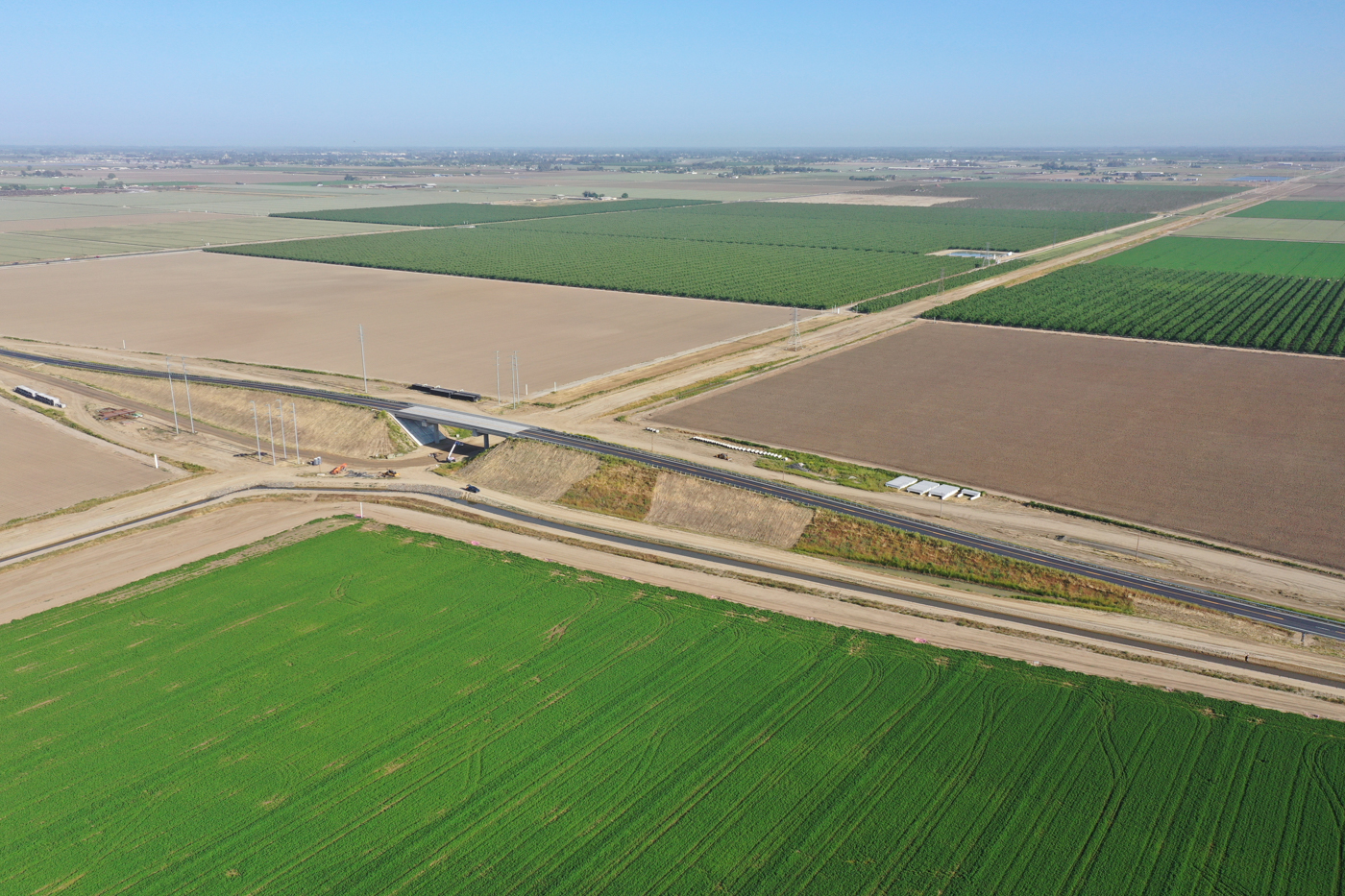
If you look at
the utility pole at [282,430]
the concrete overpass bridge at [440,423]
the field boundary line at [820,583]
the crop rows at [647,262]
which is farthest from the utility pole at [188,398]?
the crop rows at [647,262]

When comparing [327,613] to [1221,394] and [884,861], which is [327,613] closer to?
[884,861]

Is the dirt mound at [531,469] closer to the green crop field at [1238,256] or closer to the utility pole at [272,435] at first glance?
the utility pole at [272,435]

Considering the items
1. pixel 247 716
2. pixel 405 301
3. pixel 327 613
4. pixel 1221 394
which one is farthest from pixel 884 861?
pixel 405 301

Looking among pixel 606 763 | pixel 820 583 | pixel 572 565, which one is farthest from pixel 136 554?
pixel 820 583

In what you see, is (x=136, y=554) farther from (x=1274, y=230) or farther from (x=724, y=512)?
(x=1274, y=230)

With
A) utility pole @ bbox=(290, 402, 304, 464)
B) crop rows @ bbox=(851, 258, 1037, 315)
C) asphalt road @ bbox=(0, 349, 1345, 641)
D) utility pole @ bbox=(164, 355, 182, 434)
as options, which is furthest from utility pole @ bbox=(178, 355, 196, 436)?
crop rows @ bbox=(851, 258, 1037, 315)
